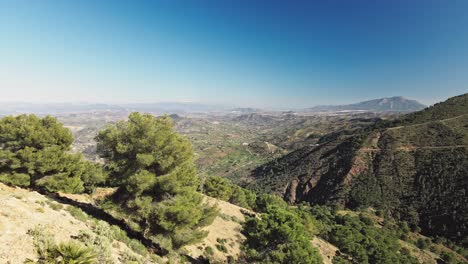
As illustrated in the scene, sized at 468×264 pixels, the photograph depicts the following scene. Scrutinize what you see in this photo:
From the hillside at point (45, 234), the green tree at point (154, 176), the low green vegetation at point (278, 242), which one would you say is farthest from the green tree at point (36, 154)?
the low green vegetation at point (278, 242)

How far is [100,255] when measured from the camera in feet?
32.4

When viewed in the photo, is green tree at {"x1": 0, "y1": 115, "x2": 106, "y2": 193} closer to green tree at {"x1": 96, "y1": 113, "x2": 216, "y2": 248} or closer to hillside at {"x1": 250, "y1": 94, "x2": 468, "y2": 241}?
green tree at {"x1": 96, "y1": 113, "x2": 216, "y2": 248}

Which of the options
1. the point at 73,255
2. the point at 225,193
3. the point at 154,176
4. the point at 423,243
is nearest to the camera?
the point at 73,255

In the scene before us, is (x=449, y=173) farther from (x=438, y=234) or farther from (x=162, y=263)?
(x=162, y=263)

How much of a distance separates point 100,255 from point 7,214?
4715mm

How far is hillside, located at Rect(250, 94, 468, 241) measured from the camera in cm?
5781

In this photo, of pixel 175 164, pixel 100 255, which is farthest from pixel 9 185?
pixel 100 255

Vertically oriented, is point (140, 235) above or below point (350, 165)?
above

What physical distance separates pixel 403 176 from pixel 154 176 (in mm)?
74256

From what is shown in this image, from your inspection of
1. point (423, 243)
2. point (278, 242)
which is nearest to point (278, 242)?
point (278, 242)

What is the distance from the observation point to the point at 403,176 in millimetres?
68625

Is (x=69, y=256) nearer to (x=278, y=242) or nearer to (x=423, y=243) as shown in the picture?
(x=278, y=242)

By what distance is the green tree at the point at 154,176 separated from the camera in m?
15.2

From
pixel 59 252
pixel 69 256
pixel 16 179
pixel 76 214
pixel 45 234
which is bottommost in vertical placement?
pixel 76 214
